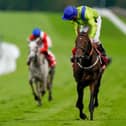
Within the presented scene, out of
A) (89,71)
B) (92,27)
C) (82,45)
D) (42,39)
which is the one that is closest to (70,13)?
(92,27)

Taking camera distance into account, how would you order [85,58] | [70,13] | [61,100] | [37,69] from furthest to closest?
[61,100], [37,69], [70,13], [85,58]

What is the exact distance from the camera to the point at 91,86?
15391 millimetres

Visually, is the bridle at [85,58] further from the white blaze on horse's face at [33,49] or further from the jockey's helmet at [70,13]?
the white blaze on horse's face at [33,49]

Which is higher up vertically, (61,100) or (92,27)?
(92,27)

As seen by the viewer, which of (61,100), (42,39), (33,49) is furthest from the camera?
(61,100)

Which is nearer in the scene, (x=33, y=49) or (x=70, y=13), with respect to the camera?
(x=70, y=13)

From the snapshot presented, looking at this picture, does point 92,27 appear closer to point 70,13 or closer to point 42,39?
point 70,13

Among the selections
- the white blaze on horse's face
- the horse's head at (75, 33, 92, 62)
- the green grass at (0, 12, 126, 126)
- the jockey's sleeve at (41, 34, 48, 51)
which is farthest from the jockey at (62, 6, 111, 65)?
the jockey's sleeve at (41, 34, 48, 51)

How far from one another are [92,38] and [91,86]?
979 millimetres

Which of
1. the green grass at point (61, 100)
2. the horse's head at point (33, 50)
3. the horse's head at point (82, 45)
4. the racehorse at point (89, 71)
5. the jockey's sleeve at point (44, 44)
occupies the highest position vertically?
the horse's head at point (82, 45)

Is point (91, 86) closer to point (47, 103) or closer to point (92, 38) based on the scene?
point (92, 38)

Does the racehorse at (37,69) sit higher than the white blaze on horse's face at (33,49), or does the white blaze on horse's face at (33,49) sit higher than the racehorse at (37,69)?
the white blaze on horse's face at (33,49)

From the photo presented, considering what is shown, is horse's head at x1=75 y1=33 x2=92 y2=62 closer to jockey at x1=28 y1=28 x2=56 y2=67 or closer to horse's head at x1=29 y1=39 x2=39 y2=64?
horse's head at x1=29 y1=39 x2=39 y2=64

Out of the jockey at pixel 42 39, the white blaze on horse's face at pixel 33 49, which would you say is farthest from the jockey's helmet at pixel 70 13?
the jockey at pixel 42 39
